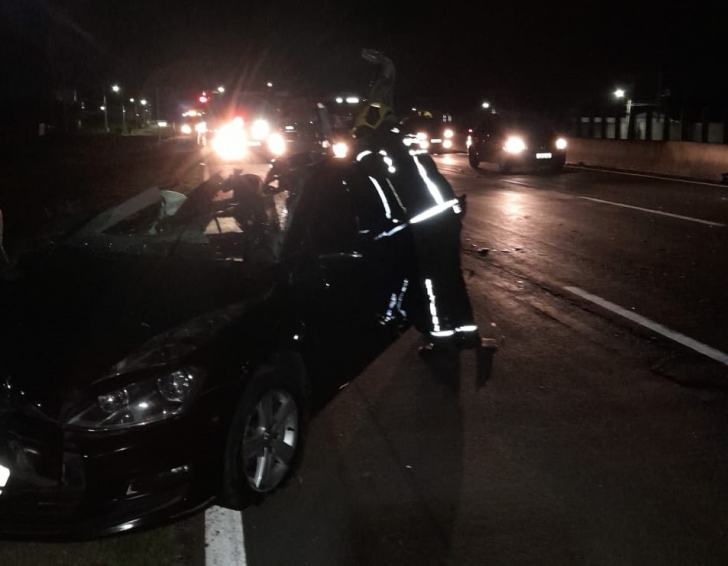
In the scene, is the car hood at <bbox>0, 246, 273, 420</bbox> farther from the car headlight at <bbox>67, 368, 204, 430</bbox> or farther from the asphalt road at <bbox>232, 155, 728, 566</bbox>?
the asphalt road at <bbox>232, 155, 728, 566</bbox>

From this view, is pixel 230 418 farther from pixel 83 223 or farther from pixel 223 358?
pixel 83 223

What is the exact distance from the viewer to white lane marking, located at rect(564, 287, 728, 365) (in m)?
6.61

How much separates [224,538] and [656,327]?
466 cm

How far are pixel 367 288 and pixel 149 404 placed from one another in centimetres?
199

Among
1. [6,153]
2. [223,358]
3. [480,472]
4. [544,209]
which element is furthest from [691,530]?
[6,153]

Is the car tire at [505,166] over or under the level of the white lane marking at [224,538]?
over

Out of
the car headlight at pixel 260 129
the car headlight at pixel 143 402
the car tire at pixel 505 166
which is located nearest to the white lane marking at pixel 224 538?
the car headlight at pixel 143 402

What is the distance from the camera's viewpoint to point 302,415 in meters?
4.55

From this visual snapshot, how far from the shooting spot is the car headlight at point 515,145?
2347cm

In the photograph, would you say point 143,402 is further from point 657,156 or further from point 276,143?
point 276,143

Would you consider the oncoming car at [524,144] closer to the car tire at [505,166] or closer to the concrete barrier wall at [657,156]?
the car tire at [505,166]

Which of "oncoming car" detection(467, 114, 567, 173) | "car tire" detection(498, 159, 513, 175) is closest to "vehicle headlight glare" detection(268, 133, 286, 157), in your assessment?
"oncoming car" detection(467, 114, 567, 173)

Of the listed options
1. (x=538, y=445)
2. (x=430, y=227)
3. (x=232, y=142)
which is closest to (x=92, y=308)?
(x=538, y=445)

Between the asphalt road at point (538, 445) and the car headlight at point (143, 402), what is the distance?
765mm
